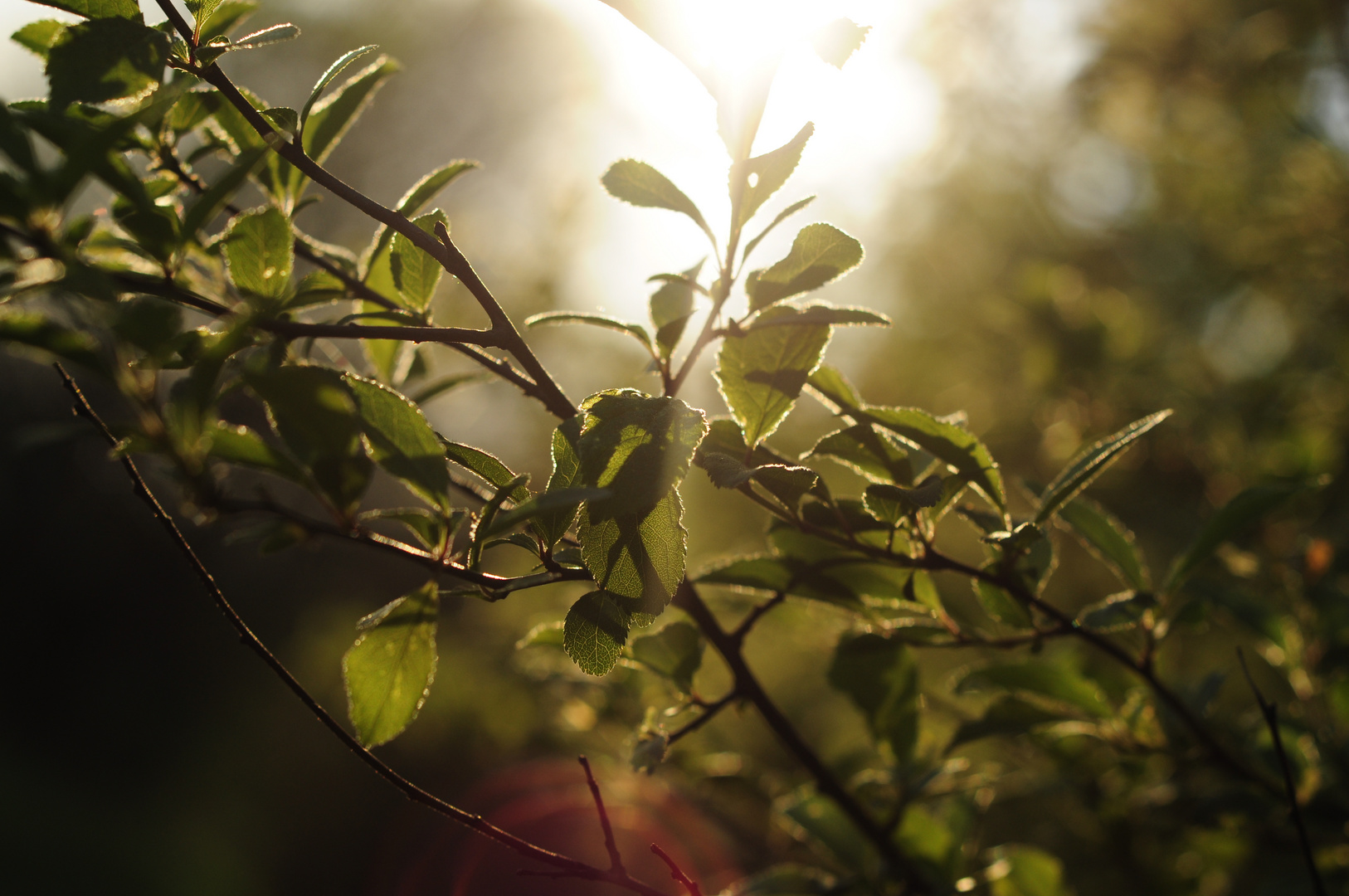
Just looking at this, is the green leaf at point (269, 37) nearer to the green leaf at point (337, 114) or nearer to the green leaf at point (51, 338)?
the green leaf at point (337, 114)

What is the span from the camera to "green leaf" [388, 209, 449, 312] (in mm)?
553

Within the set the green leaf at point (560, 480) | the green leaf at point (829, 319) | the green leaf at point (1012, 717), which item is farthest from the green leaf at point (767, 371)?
the green leaf at point (1012, 717)

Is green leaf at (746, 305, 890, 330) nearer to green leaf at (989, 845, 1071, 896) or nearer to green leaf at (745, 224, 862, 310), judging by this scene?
green leaf at (745, 224, 862, 310)

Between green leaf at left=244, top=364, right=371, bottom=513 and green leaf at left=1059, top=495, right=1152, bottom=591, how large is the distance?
639 millimetres

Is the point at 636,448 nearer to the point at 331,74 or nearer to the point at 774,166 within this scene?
the point at 774,166

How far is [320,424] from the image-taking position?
1.18ft

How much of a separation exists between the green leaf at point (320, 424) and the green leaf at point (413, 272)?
19 cm

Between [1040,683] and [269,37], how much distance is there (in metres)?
0.83

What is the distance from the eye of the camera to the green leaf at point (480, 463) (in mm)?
497

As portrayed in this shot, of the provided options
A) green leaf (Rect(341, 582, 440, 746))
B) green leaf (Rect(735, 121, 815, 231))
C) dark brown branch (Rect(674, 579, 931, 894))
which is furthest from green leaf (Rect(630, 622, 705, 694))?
green leaf (Rect(735, 121, 815, 231))

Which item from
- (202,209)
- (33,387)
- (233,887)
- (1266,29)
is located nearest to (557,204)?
(202,209)

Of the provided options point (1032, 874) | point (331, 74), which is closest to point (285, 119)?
point (331, 74)

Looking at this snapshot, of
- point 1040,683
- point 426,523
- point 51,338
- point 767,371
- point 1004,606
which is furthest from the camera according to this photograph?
point 1040,683

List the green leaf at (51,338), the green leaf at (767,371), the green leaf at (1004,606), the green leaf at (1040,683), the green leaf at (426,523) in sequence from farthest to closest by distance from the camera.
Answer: the green leaf at (1040,683) → the green leaf at (1004,606) → the green leaf at (767,371) → the green leaf at (426,523) → the green leaf at (51,338)
